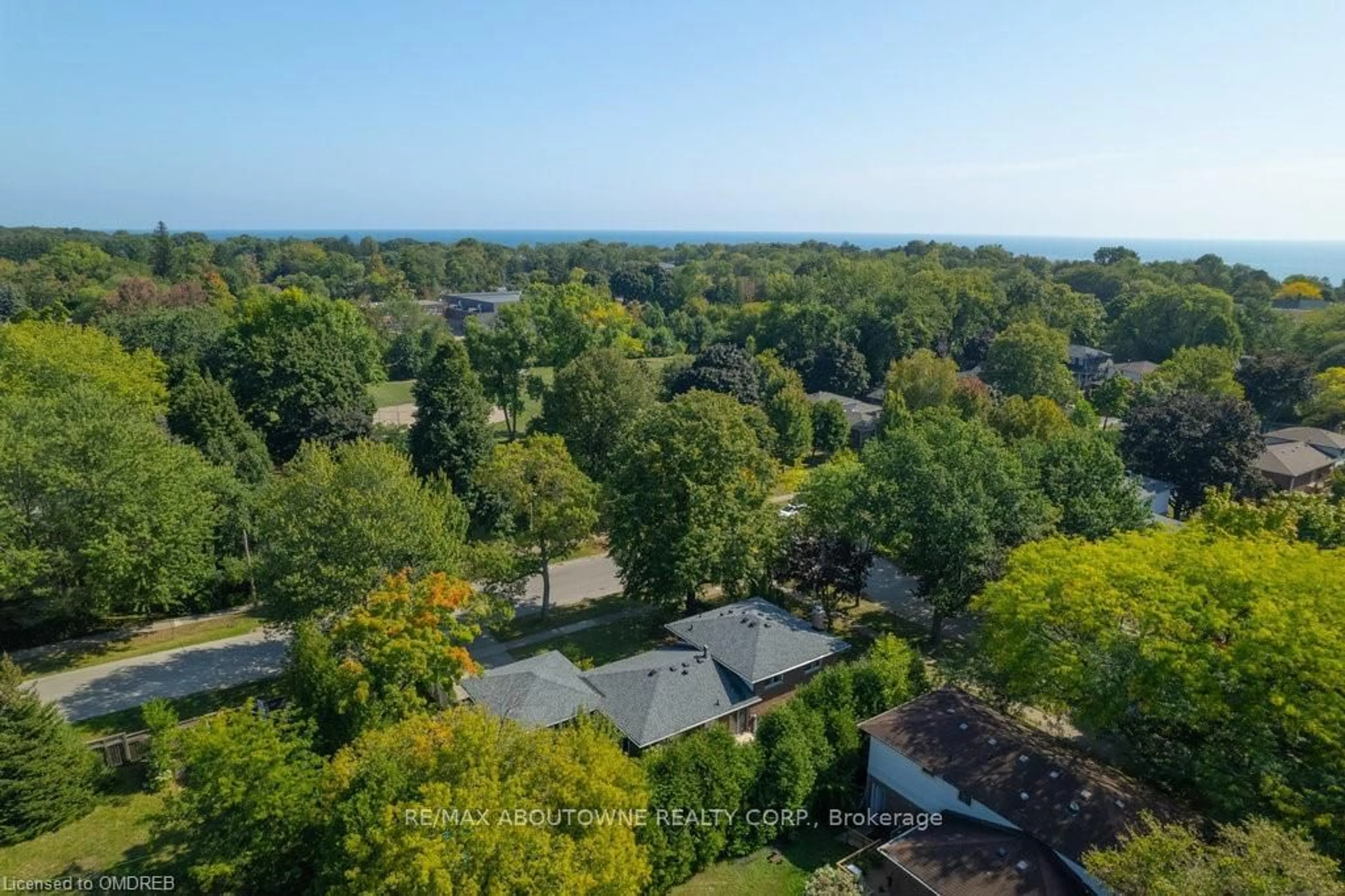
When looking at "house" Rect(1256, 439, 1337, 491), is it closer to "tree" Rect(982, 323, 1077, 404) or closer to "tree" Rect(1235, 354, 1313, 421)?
"tree" Rect(1235, 354, 1313, 421)

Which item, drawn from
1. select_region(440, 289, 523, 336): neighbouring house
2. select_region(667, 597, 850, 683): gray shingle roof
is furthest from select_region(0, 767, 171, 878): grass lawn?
select_region(440, 289, 523, 336): neighbouring house

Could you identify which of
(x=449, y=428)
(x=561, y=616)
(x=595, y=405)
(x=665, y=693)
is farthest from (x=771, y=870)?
(x=595, y=405)

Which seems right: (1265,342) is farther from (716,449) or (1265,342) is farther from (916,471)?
(716,449)

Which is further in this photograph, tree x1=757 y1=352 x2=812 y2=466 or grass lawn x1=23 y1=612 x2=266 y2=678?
tree x1=757 y1=352 x2=812 y2=466

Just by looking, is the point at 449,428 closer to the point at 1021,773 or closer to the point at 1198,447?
the point at 1021,773

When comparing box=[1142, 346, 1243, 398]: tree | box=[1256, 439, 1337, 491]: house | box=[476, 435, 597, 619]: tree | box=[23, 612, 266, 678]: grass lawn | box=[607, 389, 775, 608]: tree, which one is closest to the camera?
box=[23, 612, 266, 678]: grass lawn

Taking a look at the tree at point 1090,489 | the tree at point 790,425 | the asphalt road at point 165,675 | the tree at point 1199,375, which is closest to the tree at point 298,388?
the asphalt road at point 165,675

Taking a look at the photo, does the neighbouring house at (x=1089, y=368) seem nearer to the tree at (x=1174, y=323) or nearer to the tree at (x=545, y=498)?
the tree at (x=1174, y=323)
